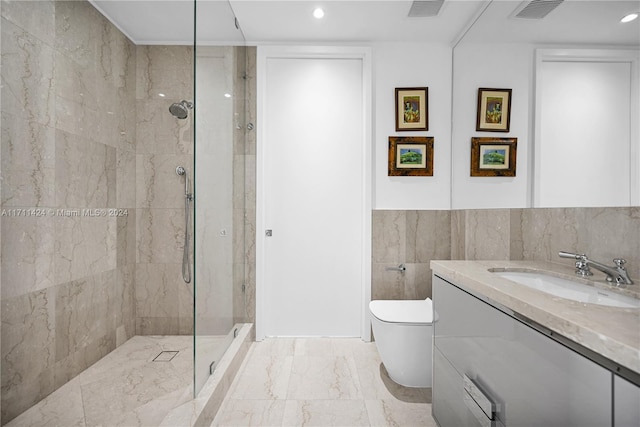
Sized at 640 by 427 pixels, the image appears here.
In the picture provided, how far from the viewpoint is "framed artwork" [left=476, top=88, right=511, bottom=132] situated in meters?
1.82

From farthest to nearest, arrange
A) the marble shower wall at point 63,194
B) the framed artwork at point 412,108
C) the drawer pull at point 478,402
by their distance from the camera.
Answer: the framed artwork at point 412,108 → the marble shower wall at point 63,194 → the drawer pull at point 478,402

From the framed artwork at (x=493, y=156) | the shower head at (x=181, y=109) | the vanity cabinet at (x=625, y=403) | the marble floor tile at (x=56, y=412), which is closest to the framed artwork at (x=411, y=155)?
the framed artwork at (x=493, y=156)

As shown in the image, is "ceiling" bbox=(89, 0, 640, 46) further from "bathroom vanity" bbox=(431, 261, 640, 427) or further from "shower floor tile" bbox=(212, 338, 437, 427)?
"shower floor tile" bbox=(212, 338, 437, 427)

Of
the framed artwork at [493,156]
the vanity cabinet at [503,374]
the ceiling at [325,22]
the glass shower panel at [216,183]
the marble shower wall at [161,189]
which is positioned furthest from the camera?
the marble shower wall at [161,189]

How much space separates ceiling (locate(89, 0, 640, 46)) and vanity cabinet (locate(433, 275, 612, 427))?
4.18 feet

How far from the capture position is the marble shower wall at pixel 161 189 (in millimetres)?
2229

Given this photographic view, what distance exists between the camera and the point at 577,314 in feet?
2.38

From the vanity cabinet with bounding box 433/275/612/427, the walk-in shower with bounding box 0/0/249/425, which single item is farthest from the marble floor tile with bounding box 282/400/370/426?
the walk-in shower with bounding box 0/0/249/425

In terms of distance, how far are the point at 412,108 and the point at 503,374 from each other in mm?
1951

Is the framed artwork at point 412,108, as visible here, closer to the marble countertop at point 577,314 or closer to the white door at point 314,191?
the white door at point 314,191

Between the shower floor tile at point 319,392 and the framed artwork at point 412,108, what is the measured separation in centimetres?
174

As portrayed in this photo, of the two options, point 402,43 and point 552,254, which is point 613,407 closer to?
point 552,254

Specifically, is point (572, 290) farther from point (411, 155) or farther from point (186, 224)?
point (186, 224)

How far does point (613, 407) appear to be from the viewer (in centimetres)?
59
